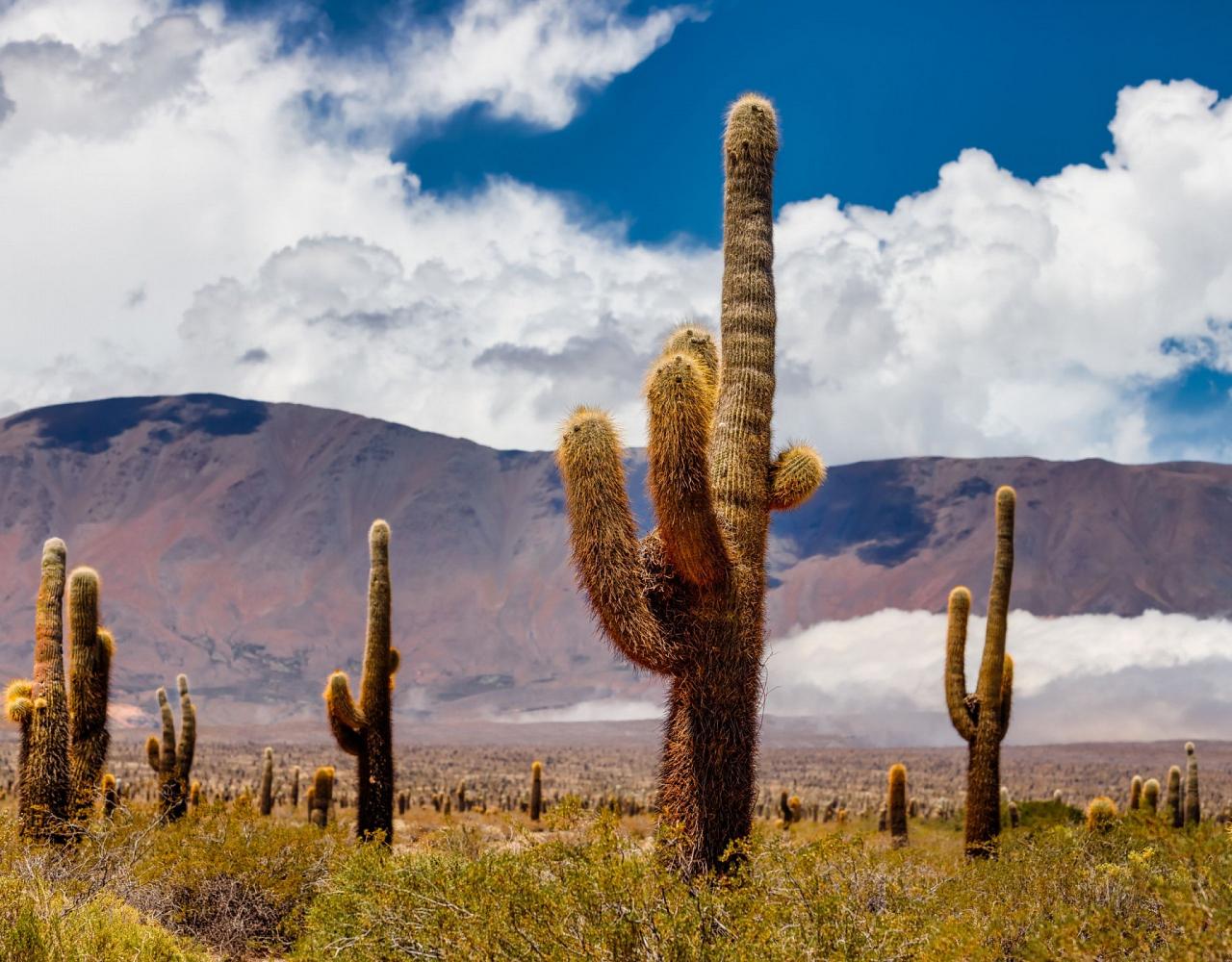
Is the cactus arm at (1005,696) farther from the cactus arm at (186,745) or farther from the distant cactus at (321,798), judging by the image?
the distant cactus at (321,798)

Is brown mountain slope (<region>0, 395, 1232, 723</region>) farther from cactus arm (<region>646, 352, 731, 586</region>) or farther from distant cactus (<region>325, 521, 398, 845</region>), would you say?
cactus arm (<region>646, 352, 731, 586</region>)

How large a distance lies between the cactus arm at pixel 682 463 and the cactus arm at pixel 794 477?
1325mm

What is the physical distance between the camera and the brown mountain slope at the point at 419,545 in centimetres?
15138

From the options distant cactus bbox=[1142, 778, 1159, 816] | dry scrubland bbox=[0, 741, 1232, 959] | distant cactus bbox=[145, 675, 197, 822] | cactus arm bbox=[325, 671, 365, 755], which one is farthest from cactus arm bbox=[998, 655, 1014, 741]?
distant cactus bbox=[145, 675, 197, 822]

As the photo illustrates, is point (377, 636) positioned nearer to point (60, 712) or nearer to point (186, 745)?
point (60, 712)

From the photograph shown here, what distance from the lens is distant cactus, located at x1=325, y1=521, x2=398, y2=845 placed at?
17.7 metres

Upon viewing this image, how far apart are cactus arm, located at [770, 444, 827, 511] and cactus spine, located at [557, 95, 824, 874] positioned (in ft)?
0.04

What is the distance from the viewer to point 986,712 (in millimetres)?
19531

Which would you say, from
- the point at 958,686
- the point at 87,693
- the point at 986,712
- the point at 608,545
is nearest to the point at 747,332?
the point at 608,545

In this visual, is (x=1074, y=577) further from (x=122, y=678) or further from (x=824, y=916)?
(x=824, y=916)

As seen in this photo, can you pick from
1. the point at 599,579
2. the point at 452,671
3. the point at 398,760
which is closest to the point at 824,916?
the point at 599,579

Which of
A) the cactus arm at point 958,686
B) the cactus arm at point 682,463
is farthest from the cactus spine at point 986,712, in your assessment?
the cactus arm at point 682,463

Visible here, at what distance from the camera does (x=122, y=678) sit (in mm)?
136375

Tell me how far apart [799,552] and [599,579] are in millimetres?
178714
